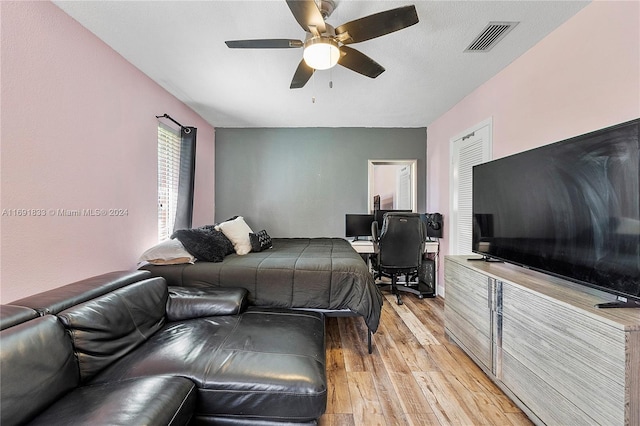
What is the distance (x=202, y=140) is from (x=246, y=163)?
0.74 meters

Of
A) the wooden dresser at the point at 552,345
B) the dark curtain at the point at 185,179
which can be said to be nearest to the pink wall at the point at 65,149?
the dark curtain at the point at 185,179

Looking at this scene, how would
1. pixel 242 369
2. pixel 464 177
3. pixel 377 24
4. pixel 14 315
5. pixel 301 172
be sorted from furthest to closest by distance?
1. pixel 301 172
2. pixel 464 177
3. pixel 377 24
4. pixel 242 369
5. pixel 14 315

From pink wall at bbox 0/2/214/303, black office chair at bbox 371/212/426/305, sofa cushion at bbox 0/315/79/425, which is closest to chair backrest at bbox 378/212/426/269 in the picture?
black office chair at bbox 371/212/426/305

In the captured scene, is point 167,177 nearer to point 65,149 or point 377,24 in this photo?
point 65,149

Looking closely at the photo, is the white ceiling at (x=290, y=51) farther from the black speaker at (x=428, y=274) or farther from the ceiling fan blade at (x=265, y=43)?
the black speaker at (x=428, y=274)

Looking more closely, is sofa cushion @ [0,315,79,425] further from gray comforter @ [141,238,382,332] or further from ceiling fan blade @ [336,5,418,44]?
ceiling fan blade @ [336,5,418,44]

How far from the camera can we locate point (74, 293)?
4.47ft

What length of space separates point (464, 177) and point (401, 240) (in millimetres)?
1122

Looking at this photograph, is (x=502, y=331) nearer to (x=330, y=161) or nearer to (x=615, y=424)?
(x=615, y=424)

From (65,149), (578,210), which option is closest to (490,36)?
(578,210)

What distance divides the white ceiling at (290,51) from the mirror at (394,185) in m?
1.03

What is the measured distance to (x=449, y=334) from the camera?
2.39m

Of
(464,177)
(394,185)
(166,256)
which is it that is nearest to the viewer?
(166,256)

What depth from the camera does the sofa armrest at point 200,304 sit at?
1826mm
